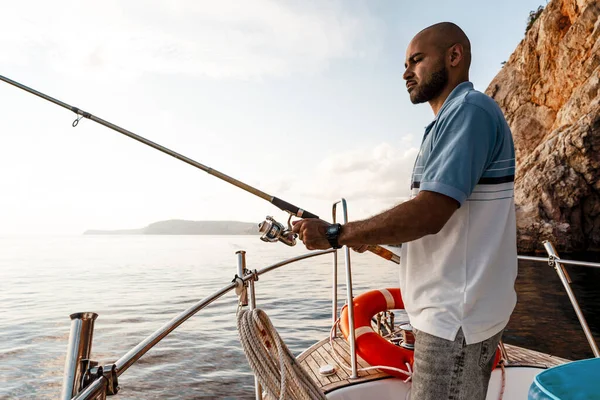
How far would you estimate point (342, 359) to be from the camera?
308cm

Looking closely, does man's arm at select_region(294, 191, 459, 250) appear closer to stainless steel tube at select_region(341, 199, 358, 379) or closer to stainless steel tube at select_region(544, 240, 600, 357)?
stainless steel tube at select_region(341, 199, 358, 379)

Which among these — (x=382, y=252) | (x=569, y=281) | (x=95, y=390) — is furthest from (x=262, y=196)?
(x=569, y=281)

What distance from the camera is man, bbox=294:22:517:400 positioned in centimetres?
138

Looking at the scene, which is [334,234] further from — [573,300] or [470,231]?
[573,300]

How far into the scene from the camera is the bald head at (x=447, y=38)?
1652mm

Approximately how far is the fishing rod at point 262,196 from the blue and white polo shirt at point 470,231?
75 cm

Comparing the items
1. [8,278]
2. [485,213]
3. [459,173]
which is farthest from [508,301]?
[8,278]

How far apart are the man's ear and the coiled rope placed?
1286mm

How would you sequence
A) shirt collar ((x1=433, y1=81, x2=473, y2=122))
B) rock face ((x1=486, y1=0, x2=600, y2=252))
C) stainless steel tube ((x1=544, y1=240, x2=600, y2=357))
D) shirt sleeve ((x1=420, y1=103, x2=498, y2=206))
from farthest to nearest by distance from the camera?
rock face ((x1=486, y1=0, x2=600, y2=252))
stainless steel tube ((x1=544, y1=240, x2=600, y2=357))
shirt collar ((x1=433, y1=81, x2=473, y2=122))
shirt sleeve ((x1=420, y1=103, x2=498, y2=206))

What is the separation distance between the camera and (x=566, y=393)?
0.91 meters

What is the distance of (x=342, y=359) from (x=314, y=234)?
1802mm

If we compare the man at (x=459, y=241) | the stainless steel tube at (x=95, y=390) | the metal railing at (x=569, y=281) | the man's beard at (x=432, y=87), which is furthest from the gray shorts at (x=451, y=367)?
the metal railing at (x=569, y=281)

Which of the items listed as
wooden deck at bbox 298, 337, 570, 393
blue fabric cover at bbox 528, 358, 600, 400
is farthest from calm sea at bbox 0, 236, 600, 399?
blue fabric cover at bbox 528, 358, 600, 400

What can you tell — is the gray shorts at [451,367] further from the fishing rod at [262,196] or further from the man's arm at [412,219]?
the fishing rod at [262,196]
